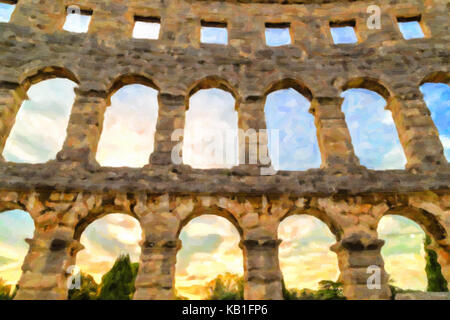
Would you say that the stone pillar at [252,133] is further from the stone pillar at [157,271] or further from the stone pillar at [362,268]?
the stone pillar at [157,271]

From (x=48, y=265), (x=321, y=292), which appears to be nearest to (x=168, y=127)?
(x=48, y=265)

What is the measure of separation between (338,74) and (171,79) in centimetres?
497

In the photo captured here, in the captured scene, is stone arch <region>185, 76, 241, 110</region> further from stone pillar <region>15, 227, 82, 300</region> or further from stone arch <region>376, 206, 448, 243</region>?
stone arch <region>376, 206, 448, 243</region>

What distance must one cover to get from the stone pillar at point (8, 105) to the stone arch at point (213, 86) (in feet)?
15.0

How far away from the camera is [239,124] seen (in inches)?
343

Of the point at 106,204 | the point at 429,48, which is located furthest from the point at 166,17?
the point at 429,48

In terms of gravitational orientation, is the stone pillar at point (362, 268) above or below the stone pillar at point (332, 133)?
below

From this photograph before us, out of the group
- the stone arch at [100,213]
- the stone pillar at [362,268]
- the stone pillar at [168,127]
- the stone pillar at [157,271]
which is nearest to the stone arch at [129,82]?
the stone pillar at [168,127]

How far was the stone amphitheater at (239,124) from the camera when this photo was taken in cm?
686

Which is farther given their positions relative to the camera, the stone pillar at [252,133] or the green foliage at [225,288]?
the green foliage at [225,288]

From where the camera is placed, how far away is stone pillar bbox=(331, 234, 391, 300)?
6.41 m

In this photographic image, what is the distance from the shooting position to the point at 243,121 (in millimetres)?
8578

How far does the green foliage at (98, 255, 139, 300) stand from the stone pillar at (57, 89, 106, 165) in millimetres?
11273

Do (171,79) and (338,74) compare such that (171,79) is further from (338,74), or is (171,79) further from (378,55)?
(378,55)
